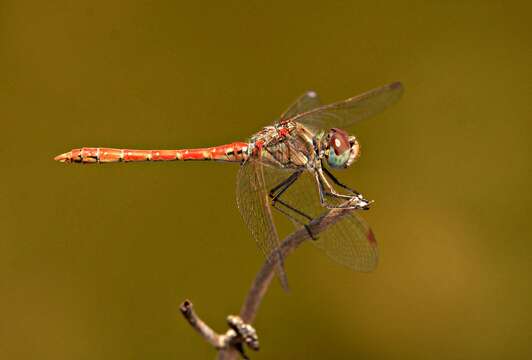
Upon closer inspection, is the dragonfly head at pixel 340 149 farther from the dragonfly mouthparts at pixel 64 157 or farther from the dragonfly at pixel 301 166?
the dragonfly mouthparts at pixel 64 157

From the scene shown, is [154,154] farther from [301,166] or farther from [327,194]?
[327,194]

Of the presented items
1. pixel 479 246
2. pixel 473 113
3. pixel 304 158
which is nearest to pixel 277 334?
pixel 304 158

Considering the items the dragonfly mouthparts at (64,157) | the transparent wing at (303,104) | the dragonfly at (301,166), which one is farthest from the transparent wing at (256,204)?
the dragonfly mouthparts at (64,157)

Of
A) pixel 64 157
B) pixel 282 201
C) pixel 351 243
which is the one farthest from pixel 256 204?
pixel 64 157

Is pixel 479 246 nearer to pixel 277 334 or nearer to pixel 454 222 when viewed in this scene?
pixel 454 222

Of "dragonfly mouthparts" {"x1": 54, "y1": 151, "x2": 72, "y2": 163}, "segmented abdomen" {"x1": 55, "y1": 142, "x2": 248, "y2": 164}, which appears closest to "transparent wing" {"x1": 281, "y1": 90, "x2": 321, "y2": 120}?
"segmented abdomen" {"x1": 55, "y1": 142, "x2": 248, "y2": 164}

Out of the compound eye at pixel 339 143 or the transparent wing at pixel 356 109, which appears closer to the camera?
the compound eye at pixel 339 143
